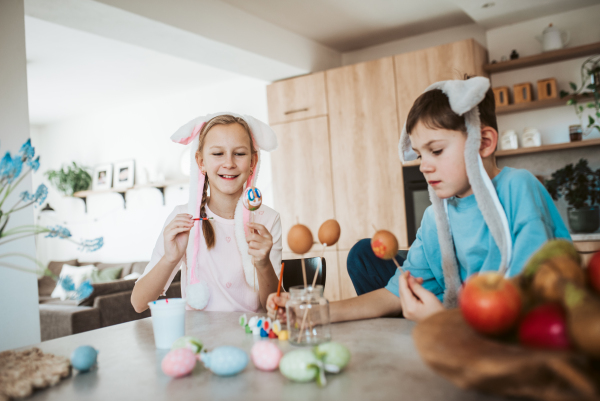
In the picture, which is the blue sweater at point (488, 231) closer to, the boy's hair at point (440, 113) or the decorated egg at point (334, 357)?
the boy's hair at point (440, 113)

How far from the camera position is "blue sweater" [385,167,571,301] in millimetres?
1024

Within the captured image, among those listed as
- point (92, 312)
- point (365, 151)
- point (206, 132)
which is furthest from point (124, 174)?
point (206, 132)

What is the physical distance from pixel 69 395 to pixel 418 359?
2.00ft

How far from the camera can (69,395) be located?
31.0 inches

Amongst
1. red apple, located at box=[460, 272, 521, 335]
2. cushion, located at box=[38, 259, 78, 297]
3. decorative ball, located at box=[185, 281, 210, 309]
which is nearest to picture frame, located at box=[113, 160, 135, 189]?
cushion, located at box=[38, 259, 78, 297]

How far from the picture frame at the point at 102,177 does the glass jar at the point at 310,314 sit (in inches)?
238

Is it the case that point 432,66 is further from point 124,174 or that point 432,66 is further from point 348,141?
point 124,174

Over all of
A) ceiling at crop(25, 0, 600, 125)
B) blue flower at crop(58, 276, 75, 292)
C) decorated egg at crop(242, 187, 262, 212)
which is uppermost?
ceiling at crop(25, 0, 600, 125)

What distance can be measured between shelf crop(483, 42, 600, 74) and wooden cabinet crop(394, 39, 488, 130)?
0.12m

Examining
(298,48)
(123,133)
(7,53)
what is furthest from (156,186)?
(7,53)

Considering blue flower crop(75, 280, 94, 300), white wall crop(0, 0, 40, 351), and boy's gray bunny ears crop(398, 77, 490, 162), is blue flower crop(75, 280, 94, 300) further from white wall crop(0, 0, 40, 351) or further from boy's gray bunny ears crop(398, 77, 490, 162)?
white wall crop(0, 0, 40, 351)

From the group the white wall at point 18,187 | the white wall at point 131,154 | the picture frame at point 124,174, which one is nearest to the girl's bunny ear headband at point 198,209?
the white wall at point 18,187

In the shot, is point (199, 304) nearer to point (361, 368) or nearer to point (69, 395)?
point (69, 395)

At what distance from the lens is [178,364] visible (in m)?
0.82
